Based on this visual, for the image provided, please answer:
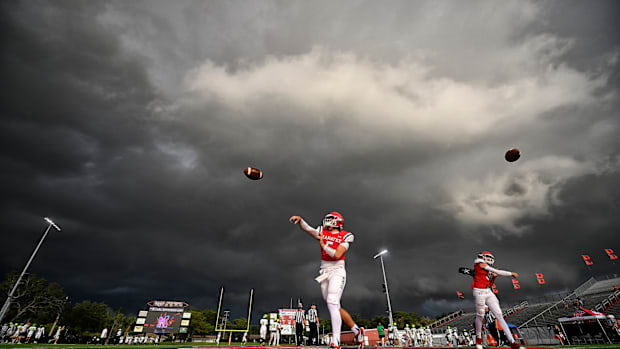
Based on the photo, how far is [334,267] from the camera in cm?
545

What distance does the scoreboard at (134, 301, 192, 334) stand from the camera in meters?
42.2

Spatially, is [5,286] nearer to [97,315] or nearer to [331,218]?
[97,315]

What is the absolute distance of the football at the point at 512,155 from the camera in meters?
10.2

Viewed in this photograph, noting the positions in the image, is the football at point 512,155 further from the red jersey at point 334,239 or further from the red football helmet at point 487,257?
the red jersey at point 334,239

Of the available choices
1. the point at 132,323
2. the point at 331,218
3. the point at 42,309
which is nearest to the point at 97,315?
the point at 42,309

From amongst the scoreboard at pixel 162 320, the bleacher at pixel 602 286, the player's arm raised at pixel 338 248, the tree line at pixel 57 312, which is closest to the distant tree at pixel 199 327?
the tree line at pixel 57 312

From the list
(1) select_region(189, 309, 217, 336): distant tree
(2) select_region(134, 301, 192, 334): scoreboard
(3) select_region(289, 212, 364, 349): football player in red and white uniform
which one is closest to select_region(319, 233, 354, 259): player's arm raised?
(3) select_region(289, 212, 364, 349): football player in red and white uniform

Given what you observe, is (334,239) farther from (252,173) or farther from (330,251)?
(252,173)

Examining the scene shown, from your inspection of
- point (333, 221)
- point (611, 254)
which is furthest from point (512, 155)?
point (611, 254)

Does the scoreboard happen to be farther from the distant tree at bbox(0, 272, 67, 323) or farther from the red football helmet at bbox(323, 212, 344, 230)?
the red football helmet at bbox(323, 212, 344, 230)

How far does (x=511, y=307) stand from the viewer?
47.4 metres

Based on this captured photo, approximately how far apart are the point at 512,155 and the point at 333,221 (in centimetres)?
837

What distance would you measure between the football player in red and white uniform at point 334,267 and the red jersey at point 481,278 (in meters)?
3.70

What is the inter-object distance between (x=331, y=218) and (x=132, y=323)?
10656 centimetres
